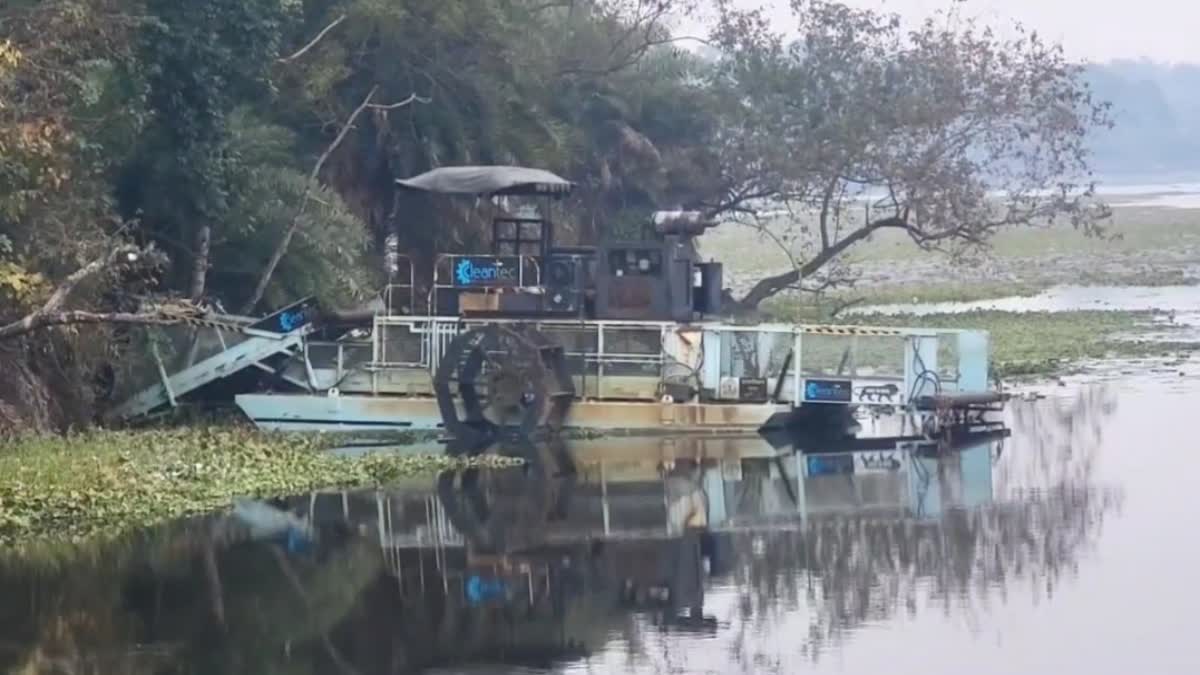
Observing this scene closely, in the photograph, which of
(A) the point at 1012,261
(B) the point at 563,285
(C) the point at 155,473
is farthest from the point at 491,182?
(A) the point at 1012,261

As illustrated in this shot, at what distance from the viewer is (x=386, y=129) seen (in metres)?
36.7

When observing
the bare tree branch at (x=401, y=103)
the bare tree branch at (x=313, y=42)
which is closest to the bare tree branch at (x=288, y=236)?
the bare tree branch at (x=401, y=103)

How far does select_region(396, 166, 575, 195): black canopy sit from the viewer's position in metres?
30.1

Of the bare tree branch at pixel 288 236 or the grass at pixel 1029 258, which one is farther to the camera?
the grass at pixel 1029 258

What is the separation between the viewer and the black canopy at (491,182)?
98.8 feet

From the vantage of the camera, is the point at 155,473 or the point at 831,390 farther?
the point at 831,390

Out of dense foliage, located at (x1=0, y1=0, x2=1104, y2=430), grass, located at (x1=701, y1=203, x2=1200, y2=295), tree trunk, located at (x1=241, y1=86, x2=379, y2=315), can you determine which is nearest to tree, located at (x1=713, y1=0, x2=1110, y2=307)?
dense foliage, located at (x1=0, y1=0, x2=1104, y2=430)

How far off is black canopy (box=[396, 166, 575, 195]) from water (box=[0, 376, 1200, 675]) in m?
4.89

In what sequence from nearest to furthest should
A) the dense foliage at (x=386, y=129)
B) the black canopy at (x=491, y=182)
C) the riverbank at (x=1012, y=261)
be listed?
1. the dense foliage at (x=386, y=129)
2. the black canopy at (x=491, y=182)
3. the riverbank at (x=1012, y=261)

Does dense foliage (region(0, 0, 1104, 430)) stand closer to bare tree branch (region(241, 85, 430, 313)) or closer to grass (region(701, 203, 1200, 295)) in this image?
bare tree branch (region(241, 85, 430, 313))

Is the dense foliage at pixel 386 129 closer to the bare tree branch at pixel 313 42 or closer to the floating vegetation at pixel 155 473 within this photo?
the bare tree branch at pixel 313 42

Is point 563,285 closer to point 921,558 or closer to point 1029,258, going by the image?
point 921,558

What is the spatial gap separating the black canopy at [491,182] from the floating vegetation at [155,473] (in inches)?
169

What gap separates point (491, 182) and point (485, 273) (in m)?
1.29
